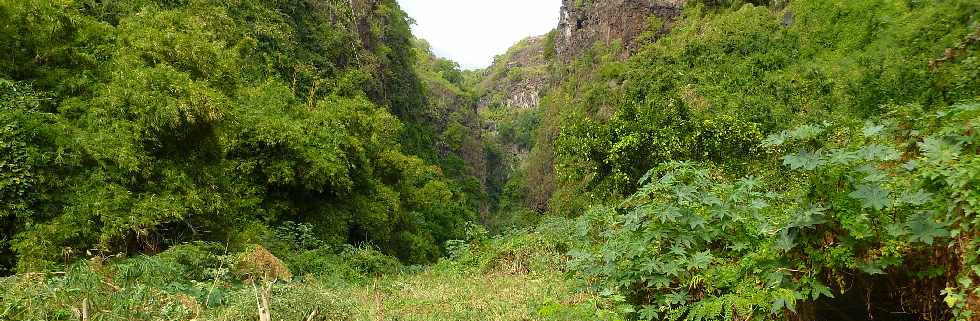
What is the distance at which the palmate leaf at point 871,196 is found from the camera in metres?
2.95

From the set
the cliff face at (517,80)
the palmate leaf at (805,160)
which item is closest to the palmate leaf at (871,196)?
the palmate leaf at (805,160)

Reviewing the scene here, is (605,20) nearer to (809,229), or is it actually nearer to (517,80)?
(809,229)

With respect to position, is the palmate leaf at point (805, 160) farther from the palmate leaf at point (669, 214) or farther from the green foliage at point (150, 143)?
the green foliage at point (150, 143)

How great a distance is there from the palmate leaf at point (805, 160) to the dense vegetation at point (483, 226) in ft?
0.05

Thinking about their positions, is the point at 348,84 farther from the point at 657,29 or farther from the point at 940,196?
the point at 940,196

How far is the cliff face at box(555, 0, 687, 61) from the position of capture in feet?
132

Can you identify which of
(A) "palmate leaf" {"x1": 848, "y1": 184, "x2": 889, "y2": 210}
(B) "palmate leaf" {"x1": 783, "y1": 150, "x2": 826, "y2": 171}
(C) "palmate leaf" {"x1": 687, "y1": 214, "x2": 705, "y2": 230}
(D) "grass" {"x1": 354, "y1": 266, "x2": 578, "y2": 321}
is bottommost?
(D) "grass" {"x1": 354, "y1": 266, "x2": 578, "y2": 321}

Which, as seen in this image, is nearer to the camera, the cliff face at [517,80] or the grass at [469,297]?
the grass at [469,297]

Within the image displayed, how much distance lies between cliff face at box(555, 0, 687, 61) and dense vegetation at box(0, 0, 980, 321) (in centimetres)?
1064

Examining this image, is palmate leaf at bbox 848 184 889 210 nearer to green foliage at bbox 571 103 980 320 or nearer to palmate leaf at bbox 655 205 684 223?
green foliage at bbox 571 103 980 320

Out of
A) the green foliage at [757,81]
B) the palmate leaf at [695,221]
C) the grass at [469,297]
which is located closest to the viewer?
the palmate leaf at [695,221]

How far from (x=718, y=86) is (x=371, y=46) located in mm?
24335

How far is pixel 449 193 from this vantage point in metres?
35.0

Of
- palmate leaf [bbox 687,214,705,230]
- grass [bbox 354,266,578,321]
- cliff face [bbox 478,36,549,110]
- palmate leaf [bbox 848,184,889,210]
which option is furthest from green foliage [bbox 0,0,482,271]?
cliff face [bbox 478,36,549,110]
